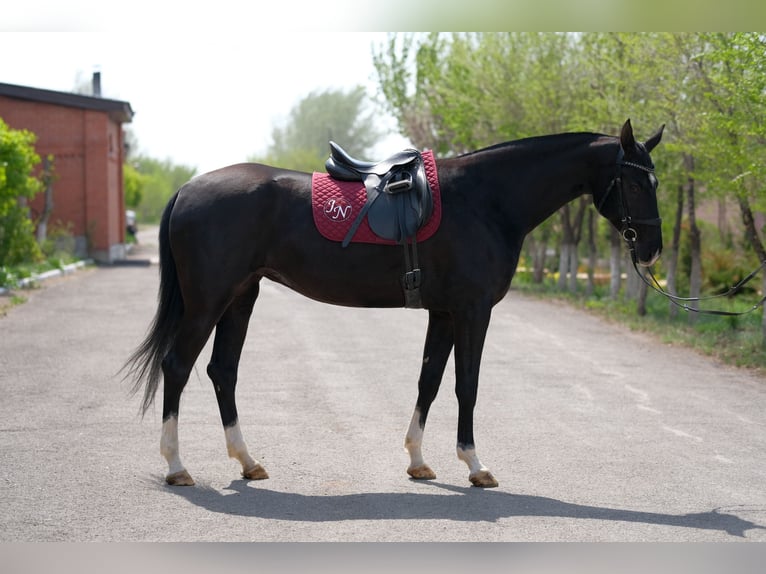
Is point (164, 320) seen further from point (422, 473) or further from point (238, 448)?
point (422, 473)

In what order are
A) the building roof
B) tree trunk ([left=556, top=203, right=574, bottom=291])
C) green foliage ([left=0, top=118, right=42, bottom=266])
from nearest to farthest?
1. green foliage ([left=0, top=118, right=42, bottom=266])
2. tree trunk ([left=556, top=203, right=574, bottom=291])
3. the building roof

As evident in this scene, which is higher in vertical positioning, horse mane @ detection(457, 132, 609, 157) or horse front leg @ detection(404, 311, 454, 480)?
horse mane @ detection(457, 132, 609, 157)

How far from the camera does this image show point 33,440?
6.96 m

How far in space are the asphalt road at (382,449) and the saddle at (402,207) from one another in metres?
1.38

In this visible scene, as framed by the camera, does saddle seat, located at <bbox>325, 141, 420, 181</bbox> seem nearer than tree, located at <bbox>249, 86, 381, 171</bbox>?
Yes

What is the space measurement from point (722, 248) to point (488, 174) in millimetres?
18513

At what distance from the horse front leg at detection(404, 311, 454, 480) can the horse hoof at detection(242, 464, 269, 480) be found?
0.93 meters

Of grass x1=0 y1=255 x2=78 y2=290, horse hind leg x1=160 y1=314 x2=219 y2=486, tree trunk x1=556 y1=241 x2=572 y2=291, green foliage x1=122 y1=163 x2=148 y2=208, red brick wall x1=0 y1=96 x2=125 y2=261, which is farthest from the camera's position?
green foliage x1=122 y1=163 x2=148 y2=208

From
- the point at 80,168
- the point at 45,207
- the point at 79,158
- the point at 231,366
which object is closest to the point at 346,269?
the point at 231,366

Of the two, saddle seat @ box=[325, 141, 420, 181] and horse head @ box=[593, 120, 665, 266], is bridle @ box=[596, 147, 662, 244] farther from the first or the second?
saddle seat @ box=[325, 141, 420, 181]

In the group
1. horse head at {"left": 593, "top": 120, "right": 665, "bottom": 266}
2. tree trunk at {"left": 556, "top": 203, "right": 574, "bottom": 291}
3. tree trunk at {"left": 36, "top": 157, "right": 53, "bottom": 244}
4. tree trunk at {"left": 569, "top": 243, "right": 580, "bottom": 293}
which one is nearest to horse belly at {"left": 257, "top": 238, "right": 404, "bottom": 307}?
horse head at {"left": 593, "top": 120, "right": 665, "bottom": 266}

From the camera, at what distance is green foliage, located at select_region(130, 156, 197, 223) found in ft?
273

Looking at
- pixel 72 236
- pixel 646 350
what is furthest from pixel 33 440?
pixel 72 236
